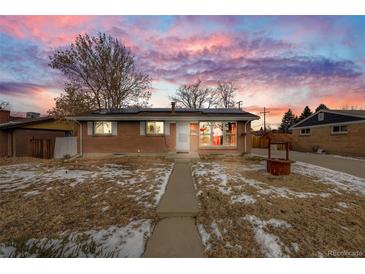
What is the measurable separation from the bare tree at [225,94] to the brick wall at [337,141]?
15.7 meters

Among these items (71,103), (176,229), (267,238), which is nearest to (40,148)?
(71,103)

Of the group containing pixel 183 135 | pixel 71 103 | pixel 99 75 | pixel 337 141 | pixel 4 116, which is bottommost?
pixel 337 141

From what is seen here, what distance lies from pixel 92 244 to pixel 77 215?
124cm

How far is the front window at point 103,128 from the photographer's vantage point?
1314 cm

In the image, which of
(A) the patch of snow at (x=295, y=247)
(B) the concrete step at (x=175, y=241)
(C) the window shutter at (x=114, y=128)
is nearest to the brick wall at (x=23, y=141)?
(C) the window shutter at (x=114, y=128)

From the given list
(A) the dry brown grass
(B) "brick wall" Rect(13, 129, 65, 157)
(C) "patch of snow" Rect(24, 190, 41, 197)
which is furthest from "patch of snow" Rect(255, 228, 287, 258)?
(B) "brick wall" Rect(13, 129, 65, 157)

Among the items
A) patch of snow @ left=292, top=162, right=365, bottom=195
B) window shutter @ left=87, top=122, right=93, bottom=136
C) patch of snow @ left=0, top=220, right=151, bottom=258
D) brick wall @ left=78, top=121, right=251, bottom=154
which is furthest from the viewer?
brick wall @ left=78, top=121, right=251, bottom=154

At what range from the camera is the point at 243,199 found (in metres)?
4.85

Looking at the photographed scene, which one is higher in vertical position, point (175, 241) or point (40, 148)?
point (40, 148)

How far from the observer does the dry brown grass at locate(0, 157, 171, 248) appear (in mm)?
3626

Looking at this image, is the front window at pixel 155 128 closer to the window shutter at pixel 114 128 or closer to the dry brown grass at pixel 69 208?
the window shutter at pixel 114 128

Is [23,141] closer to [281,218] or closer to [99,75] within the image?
[99,75]

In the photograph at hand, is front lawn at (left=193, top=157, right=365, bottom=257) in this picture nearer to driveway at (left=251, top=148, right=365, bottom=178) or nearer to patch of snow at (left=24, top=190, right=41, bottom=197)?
driveway at (left=251, top=148, right=365, bottom=178)
